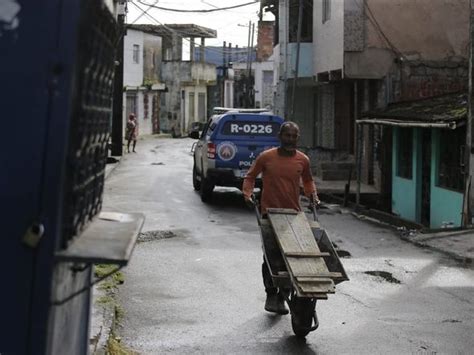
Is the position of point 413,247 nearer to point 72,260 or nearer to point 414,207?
point 414,207

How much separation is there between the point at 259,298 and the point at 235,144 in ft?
29.7

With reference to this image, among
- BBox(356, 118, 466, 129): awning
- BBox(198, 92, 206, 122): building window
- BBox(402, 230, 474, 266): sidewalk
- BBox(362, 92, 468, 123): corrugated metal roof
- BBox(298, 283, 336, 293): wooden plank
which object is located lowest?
BBox(402, 230, 474, 266): sidewalk

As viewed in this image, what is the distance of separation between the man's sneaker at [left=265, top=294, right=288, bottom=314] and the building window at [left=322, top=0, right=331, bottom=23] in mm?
17208

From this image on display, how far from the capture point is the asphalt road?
21.7 ft

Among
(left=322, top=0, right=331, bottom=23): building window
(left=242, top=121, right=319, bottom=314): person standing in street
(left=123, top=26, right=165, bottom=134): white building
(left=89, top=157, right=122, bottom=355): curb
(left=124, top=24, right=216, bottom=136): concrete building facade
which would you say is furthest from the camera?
(left=124, top=24, right=216, bottom=136): concrete building facade

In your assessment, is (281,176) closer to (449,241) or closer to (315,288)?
(315,288)

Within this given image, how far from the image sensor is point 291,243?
6.52 m

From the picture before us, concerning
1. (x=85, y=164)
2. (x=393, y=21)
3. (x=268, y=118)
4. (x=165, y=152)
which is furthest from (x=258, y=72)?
(x=85, y=164)

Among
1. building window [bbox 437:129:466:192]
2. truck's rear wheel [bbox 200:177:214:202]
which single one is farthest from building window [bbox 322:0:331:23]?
building window [bbox 437:129:466:192]

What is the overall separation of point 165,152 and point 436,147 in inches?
864

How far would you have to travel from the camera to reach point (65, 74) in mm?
2475

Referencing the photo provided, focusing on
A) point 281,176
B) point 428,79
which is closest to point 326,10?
point 428,79

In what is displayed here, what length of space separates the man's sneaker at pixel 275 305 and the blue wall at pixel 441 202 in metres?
7.92

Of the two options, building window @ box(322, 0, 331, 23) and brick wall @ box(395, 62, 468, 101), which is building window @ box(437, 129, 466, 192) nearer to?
brick wall @ box(395, 62, 468, 101)
